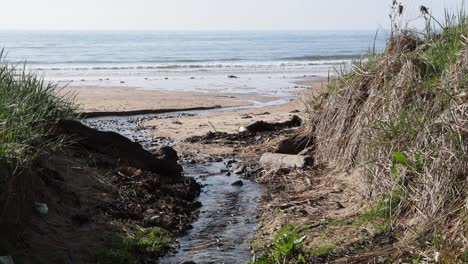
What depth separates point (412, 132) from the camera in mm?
6785

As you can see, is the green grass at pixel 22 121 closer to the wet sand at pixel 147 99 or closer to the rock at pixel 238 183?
the rock at pixel 238 183

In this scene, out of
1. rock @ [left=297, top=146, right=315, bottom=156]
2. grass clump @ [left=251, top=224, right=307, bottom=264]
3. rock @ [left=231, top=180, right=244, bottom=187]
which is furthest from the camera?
rock @ [left=297, top=146, right=315, bottom=156]

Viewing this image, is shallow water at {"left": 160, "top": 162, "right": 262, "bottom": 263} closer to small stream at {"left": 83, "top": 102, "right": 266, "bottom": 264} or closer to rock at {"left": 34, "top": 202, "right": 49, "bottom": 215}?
small stream at {"left": 83, "top": 102, "right": 266, "bottom": 264}

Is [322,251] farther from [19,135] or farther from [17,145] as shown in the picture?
[19,135]

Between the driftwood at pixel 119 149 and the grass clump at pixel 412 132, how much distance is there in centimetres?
235

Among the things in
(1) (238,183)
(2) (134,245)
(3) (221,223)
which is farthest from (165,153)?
(2) (134,245)

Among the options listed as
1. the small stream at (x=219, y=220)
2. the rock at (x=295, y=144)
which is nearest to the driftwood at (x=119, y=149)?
the small stream at (x=219, y=220)

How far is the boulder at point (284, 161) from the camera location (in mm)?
10094

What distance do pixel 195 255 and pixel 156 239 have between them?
0.50 m

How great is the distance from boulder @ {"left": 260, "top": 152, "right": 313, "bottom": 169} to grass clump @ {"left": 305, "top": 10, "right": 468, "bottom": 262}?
0.21 m

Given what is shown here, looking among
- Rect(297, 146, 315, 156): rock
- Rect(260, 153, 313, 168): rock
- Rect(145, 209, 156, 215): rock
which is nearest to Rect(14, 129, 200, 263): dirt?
Rect(145, 209, 156, 215): rock

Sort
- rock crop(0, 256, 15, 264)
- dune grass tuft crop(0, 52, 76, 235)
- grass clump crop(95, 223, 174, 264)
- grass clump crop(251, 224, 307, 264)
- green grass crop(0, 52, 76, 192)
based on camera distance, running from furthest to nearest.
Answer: grass clump crop(95, 223, 174, 264) < grass clump crop(251, 224, 307, 264) < green grass crop(0, 52, 76, 192) < dune grass tuft crop(0, 52, 76, 235) < rock crop(0, 256, 15, 264)

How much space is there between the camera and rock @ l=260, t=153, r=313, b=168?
1009 centimetres

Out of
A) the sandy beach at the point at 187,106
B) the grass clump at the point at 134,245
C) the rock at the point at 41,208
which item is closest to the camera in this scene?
the grass clump at the point at 134,245
